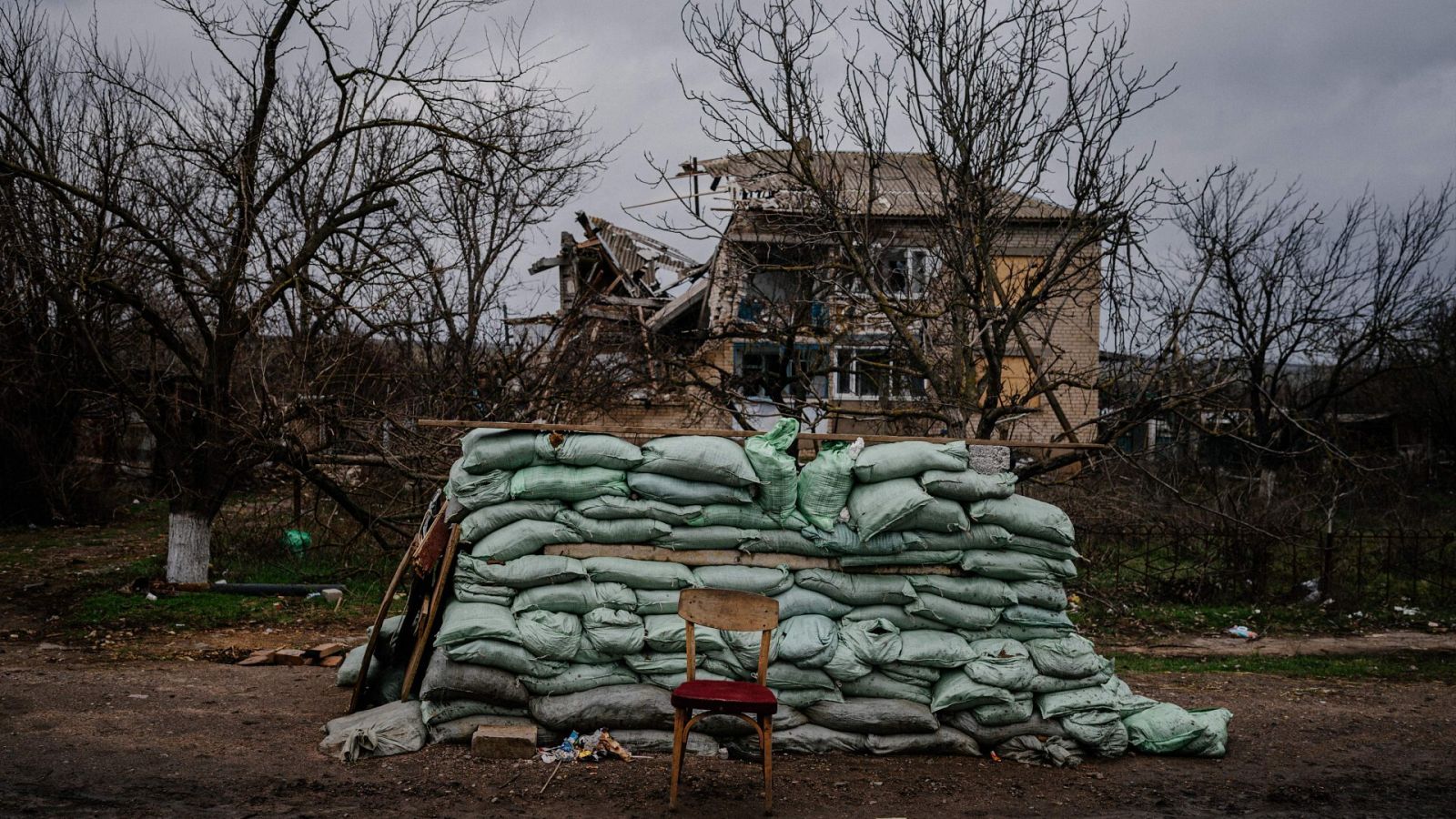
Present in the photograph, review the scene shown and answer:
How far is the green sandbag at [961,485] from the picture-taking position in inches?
225

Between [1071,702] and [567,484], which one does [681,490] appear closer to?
[567,484]

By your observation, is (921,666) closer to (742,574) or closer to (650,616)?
(742,574)

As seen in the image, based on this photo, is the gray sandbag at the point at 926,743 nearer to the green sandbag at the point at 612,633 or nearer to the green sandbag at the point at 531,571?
the green sandbag at the point at 612,633

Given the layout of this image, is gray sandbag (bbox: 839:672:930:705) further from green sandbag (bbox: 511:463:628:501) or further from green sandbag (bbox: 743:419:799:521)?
green sandbag (bbox: 511:463:628:501)

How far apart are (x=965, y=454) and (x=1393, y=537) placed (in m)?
8.41

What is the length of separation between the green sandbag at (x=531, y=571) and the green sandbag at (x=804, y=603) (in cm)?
111

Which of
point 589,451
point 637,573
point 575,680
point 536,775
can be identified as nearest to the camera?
point 536,775

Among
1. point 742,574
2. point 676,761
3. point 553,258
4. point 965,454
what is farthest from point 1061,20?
point 553,258

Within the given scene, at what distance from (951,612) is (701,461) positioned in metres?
1.64

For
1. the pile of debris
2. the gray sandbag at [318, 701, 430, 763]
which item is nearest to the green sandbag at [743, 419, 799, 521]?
the pile of debris

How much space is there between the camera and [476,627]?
5340 mm

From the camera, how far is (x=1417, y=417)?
23.4 metres

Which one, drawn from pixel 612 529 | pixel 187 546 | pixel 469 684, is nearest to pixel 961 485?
pixel 612 529

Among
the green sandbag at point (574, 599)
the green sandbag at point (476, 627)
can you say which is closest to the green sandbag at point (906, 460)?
the green sandbag at point (574, 599)
